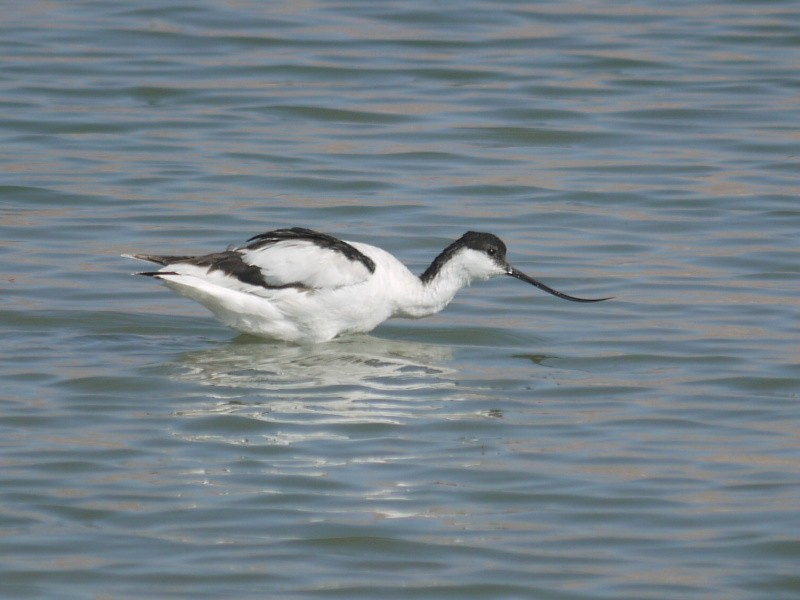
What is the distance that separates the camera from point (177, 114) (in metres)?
15.7

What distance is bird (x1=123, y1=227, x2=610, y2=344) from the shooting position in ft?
32.0

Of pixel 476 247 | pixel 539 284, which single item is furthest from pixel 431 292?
pixel 539 284

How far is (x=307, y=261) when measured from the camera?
982 cm

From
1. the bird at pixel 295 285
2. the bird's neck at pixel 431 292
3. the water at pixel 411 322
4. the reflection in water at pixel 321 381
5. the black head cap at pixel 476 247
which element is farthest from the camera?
the black head cap at pixel 476 247

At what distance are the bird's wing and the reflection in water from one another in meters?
0.46

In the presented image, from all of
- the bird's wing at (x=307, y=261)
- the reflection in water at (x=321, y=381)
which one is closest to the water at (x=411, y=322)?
the reflection in water at (x=321, y=381)

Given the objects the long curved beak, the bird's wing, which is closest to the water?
the long curved beak

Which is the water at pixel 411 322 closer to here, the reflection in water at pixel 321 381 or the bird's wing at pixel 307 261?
the reflection in water at pixel 321 381

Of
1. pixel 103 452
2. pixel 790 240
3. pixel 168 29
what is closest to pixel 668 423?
pixel 103 452

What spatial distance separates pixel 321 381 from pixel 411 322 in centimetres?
181

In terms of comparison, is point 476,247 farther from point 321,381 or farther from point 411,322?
point 321,381

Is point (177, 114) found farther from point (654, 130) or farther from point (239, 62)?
point (654, 130)

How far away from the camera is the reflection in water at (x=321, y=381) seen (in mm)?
8531

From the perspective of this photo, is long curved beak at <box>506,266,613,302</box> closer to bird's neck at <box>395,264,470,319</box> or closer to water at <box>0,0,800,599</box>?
water at <box>0,0,800,599</box>
